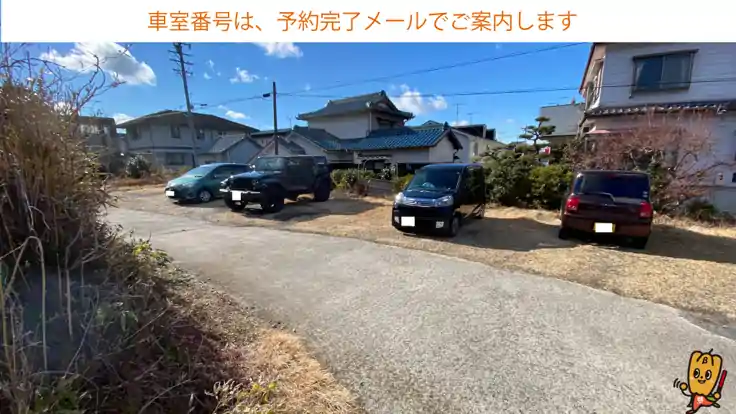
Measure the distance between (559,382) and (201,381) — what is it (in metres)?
2.25

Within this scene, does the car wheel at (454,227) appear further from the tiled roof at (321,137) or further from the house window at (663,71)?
the tiled roof at (321,137)

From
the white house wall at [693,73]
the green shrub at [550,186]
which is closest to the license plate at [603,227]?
the green shrub at [550,186]

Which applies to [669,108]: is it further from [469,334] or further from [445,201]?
[469,334]

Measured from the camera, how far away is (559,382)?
212cm

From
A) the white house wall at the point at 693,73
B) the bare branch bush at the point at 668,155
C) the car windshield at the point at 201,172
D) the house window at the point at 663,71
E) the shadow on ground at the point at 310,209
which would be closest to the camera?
the bare branch bush at the point at 668,155

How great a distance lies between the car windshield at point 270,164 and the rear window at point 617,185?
7.68 meters

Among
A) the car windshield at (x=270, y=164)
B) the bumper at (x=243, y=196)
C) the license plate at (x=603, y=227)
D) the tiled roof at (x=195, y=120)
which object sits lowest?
the license plate at (x=603, y=227)

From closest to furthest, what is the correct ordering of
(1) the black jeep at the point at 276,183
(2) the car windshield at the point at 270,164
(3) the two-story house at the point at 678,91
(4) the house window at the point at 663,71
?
(1) the black jeep at the point at 276,183, (2) the car windshield at the point at 270,164, (3) the two-story house at the point at 678,91, (4) the house window at the point at 663,71

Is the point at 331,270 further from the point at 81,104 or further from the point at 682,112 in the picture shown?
the point at 682,112

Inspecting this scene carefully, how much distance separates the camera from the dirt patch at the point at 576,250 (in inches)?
149

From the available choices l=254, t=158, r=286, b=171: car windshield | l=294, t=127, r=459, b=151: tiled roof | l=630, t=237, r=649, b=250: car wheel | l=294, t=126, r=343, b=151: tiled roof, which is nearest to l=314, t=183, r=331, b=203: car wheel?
l=254, t=158, r=286, b=171: car windshield

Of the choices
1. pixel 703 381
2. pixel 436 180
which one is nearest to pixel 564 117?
pixel 436 180

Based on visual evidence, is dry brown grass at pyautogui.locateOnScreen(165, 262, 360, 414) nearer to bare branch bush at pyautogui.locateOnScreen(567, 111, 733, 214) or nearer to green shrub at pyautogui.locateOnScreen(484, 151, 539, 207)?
green shrub at pyautogui.locateOnScreen(484, 151, 539, 207)

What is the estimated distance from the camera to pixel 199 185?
10.8 metres
